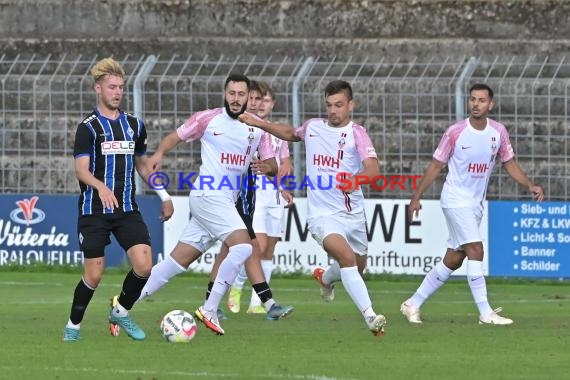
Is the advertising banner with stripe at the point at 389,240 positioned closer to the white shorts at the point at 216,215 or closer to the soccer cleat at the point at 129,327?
the white shorts at the point at 216,215

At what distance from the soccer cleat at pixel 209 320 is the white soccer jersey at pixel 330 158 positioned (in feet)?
4.25

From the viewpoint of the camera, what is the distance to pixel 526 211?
1864 cm

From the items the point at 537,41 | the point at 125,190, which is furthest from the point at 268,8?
the point at 125,190

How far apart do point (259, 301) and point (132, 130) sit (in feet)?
12.5

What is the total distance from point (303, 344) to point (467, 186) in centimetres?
307

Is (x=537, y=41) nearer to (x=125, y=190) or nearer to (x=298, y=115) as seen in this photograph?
(x=298, y=115)

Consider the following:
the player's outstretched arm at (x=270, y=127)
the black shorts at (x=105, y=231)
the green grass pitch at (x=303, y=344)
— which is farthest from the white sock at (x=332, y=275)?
the black shorts at (x=105, y=231)

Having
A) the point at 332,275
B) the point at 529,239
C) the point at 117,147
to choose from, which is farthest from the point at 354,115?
the point at 117,147

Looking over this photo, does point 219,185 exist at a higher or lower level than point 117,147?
lower

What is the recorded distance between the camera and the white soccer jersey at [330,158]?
12.6 metres

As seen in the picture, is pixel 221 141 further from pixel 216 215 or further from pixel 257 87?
pixel 257 87

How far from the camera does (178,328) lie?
11477mm

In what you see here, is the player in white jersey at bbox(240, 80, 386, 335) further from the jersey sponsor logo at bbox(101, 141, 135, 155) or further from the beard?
the jersey sponsor logo at bbox(101, 141, 135, 155)

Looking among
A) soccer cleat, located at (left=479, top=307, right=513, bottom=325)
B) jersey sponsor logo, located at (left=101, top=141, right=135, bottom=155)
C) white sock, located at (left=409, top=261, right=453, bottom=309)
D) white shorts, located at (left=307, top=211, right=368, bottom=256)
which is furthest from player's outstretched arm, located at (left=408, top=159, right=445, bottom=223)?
jersey sponsor logo, located at (left=101, top=141, right=135, bottom=155)
